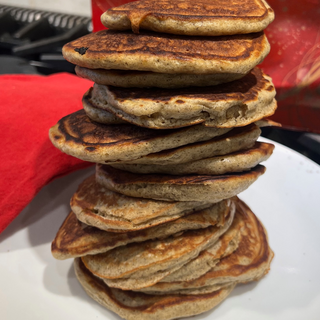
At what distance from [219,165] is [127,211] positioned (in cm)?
44

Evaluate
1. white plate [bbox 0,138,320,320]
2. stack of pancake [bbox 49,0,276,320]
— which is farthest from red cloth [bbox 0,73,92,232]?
stack of pancake [bbox 49,0,276,320]

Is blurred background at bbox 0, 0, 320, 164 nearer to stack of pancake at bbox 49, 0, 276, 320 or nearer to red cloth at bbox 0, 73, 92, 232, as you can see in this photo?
red cloth at bbox 0, 73, 92, 232

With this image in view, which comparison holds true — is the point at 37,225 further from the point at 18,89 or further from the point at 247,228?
the point at 247,228

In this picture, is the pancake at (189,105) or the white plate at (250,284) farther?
the white plate at (250,284)

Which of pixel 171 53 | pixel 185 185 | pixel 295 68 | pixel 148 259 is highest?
pixel 171 53

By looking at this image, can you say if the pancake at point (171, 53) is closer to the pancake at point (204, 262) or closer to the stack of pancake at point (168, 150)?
the stack of pancake at point (168, 150)

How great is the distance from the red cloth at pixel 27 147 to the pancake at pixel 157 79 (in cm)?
99

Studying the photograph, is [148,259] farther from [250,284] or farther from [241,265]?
[250,284]

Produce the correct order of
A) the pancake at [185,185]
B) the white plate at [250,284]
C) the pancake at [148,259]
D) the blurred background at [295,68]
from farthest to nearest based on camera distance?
the blurred background at [295,68] < the white plate at [250,284] < the pancake at [148,259] < the pancake at [185,185]

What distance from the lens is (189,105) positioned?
1.11 m

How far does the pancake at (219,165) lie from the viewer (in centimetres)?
133

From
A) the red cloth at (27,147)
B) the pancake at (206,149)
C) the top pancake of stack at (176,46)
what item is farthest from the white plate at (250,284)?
the top pancake of stack at (176,46)

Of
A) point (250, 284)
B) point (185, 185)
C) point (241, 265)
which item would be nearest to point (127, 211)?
point (185, 185)

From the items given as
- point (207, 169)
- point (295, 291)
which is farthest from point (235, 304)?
point (207, 169)
